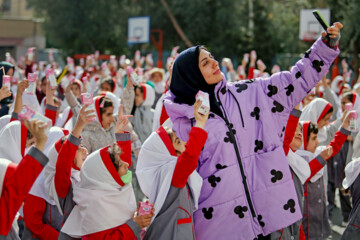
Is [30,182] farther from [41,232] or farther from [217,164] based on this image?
[41,232]

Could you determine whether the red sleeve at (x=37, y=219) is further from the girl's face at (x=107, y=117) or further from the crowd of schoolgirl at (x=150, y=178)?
the girl's face at (x=107, y=117)

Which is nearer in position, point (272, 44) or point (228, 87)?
point (228, 87)

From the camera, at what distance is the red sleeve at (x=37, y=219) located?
15.3 feet

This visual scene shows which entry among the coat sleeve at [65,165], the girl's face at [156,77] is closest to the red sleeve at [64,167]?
the coat sleeve at [65,165]

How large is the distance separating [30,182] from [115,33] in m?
30.0

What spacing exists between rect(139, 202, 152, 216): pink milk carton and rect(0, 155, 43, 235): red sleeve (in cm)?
93

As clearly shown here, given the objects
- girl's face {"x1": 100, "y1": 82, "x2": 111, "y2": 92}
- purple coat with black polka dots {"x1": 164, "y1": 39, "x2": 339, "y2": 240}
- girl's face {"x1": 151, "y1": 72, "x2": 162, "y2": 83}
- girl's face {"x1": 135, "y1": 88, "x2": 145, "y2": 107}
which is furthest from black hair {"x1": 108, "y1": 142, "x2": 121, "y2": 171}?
girl's face {"x1": 151, "y1": 72, "x2": 162, "y2": 83}

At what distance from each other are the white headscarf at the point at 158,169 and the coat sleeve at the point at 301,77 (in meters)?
0.75

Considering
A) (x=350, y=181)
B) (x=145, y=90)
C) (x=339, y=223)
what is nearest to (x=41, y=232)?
(x=350, y=181)

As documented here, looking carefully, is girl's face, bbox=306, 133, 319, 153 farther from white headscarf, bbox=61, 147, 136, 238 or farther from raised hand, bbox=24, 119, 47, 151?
raised hand, bbox=24, 119, 47, 151

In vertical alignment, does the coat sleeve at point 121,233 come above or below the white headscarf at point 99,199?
below

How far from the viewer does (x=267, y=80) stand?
3.56 meters

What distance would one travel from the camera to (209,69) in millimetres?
3508

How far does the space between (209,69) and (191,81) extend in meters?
0.13
